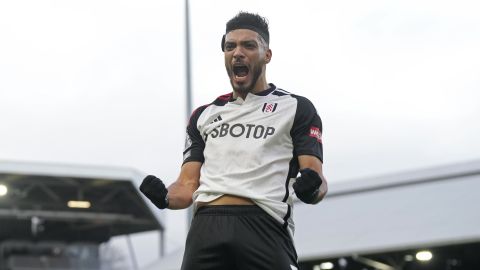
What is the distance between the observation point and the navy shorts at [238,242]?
412 centimetres

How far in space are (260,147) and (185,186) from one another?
493 mm

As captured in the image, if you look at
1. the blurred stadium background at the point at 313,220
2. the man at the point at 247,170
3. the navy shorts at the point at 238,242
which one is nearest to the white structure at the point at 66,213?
the blurred stadium background at the point at 313,220

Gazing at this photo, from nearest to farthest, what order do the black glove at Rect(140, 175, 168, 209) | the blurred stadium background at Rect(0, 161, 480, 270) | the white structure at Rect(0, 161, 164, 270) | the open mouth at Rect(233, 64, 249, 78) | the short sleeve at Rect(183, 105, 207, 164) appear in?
the black glove at Rect(140, 175, 168, 209), the open mouth at Rect(233, 64, 249, 78), the short sleeve at Rect(183, 105, 207, 164), the blurred stadium background at Rect(0, 161, 480, 270), the white structure at Rect(0, 161, 164, 270)

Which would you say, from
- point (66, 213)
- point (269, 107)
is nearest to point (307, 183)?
point (269, 107)

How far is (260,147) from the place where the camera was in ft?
14.1

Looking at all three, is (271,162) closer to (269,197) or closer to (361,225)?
(269,197)

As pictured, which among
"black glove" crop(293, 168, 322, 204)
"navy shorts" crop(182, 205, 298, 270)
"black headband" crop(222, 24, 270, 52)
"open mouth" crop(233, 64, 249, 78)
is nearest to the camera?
"black glove" crop(293, 168, 322, 204)

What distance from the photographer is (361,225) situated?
22.0 m

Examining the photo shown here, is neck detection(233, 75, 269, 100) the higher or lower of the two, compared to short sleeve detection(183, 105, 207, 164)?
higher

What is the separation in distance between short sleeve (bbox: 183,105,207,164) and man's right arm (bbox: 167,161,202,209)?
0.03m

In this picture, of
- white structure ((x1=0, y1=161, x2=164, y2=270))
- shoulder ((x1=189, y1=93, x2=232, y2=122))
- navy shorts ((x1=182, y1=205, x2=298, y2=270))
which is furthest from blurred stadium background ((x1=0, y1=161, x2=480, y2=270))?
navy shorts ((x1=182, y1=205, x2=298, y2=270))

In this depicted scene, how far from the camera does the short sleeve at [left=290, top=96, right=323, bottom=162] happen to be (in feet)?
14.2

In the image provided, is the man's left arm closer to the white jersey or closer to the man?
the man

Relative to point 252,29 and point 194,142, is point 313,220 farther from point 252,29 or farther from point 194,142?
point 252,29
